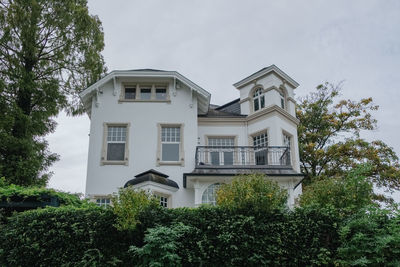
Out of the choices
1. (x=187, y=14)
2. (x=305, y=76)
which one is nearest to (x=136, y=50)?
(x=187, y=14)

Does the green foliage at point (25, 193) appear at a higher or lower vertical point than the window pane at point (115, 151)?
lower

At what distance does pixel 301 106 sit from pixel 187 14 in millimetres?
14182

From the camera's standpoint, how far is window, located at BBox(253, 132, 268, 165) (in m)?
17.5

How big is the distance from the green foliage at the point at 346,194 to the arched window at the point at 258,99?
900 cm

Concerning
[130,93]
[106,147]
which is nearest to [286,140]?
[130,93]

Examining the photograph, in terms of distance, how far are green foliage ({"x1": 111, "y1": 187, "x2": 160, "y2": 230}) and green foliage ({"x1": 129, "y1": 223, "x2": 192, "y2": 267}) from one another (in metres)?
0.57

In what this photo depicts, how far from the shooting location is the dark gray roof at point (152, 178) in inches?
596

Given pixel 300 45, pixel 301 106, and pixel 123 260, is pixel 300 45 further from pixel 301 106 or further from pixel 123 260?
pixel 301 106

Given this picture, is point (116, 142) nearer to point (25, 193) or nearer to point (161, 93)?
point (161, 93)

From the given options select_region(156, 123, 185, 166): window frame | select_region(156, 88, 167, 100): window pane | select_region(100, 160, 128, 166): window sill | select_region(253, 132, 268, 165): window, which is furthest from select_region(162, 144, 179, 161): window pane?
select_region(253, 132, 268, 165): window

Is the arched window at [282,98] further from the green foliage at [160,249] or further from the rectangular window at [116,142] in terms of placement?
the green foliage at [160,249]

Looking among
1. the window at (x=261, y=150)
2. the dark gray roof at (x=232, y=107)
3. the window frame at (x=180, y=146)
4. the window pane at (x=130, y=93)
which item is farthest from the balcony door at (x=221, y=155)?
the window pane at (x=130, y=93)

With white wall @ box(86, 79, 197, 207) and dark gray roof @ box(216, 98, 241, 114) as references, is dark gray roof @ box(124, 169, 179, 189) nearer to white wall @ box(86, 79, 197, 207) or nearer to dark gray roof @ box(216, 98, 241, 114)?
white wall @ box(86, 79, 197, 207)

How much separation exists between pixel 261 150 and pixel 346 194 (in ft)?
26.0
